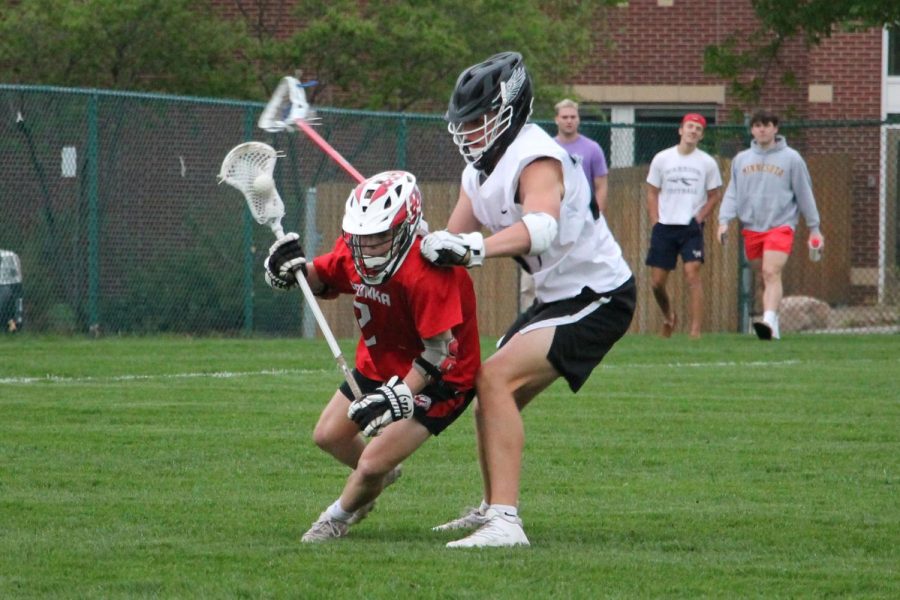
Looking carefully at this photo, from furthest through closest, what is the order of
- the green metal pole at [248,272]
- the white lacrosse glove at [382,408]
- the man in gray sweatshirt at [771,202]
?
the green metal pole at [248,272] → the man in gray sweatshirt at [771,202] → the white lacrosse glove at [382,408]

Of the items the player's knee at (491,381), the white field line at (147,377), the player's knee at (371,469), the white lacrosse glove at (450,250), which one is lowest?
the white field line at (147,377)

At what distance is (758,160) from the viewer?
48.1 ft

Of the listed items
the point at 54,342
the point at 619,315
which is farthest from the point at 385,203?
the point at 54,342

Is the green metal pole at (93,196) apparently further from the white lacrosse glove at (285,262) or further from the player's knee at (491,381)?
the player's knee at (491,381)

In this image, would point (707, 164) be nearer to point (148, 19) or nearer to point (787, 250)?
point (787, 250)

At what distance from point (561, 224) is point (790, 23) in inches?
507

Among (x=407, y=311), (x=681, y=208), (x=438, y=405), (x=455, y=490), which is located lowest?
(x=455, y=490)

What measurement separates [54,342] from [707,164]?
5.86 m

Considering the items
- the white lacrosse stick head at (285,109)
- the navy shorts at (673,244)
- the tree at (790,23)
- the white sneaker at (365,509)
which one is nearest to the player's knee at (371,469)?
the white sneaker at (365,509)

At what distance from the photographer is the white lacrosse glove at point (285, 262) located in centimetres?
589

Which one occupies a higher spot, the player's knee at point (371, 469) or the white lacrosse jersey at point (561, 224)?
the white lacrosse jersey at point (561, 224)

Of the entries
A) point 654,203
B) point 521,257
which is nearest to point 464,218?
point 521,257

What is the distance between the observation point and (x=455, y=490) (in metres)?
7.13

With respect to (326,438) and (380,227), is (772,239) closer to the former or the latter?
(326,438)
